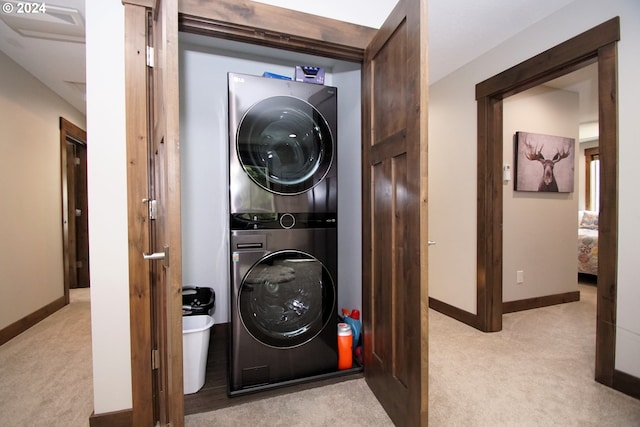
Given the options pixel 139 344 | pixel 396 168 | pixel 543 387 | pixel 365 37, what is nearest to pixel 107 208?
pixel 139 344

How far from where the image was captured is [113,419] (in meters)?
1.32

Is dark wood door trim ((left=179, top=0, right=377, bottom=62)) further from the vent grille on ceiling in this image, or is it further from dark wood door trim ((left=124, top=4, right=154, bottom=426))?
the vent grille on ceiling

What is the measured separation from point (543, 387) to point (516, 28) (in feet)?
8.13

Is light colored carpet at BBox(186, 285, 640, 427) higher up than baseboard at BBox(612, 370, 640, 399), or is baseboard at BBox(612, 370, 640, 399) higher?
baseboard at BBox(612, 370, 640, 399)

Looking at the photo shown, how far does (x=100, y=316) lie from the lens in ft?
4.29

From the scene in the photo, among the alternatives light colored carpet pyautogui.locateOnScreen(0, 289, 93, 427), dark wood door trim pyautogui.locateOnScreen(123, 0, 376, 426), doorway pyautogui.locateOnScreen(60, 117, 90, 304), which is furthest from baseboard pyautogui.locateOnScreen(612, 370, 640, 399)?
doorway pyautogui.locateOnScreen(60, 117, 90, 304)

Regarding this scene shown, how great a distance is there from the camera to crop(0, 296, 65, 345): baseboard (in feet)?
7.64

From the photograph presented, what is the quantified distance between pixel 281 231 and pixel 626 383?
83.9 inches

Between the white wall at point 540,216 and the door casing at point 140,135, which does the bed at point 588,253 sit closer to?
the white wall at point 540,216

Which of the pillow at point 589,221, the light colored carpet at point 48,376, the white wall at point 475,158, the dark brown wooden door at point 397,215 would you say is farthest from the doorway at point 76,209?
the pillow at point 589,221

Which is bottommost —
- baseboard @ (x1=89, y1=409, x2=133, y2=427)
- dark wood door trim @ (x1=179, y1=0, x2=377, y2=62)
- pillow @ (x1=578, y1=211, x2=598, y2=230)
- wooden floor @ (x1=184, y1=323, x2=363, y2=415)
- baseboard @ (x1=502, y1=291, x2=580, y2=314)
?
wooden floor @ (x1=184, y1=323, x2=363, y2=415)

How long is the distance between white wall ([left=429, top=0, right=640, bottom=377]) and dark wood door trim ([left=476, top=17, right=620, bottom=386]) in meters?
0.04

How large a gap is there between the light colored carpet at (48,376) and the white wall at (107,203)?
36cm

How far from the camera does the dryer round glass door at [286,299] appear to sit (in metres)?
1.63
